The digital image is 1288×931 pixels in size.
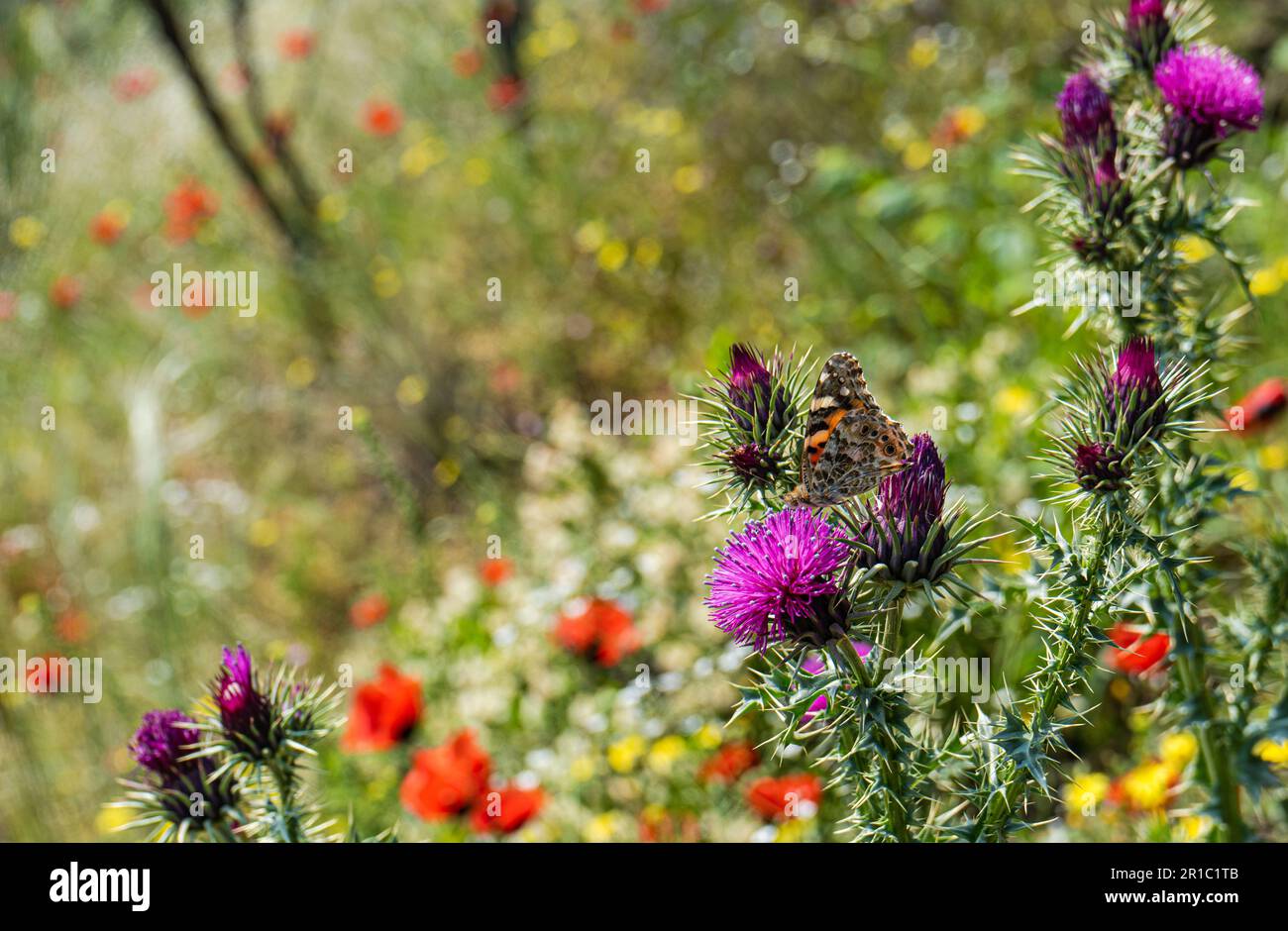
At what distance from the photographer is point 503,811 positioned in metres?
2.45

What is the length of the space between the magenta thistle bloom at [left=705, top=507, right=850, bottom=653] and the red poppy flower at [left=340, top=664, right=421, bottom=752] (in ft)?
6.09

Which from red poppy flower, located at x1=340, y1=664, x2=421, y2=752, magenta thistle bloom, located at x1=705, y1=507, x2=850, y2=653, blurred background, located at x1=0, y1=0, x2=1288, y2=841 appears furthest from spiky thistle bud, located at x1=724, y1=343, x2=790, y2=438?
red poppy flower, located at x1=340, y1=664, x2=421, y2=752

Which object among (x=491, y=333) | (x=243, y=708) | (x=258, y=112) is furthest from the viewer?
(x=258, y=112)

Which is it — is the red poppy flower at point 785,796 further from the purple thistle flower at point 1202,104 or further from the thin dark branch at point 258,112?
the thin dark branch at point 258,112

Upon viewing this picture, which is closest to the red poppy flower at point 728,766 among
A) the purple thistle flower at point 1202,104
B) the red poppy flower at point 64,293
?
the purple thistle flower at point 1202,104

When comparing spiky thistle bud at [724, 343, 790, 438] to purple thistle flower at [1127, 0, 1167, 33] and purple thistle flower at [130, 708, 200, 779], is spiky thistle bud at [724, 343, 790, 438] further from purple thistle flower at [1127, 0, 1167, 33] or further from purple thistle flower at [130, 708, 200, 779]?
purple thistle flower at [1127, 0, 1167, 33]

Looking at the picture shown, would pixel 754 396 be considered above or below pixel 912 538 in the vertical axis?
above

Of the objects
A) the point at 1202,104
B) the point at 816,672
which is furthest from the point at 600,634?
the point at 1202,104

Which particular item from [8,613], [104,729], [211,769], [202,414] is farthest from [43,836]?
[202,414]

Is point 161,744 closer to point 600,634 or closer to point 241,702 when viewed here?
point 241,702

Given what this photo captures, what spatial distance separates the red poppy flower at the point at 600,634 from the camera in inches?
113

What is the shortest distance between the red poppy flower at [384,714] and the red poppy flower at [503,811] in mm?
454

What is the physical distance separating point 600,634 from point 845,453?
1721 millimetres
